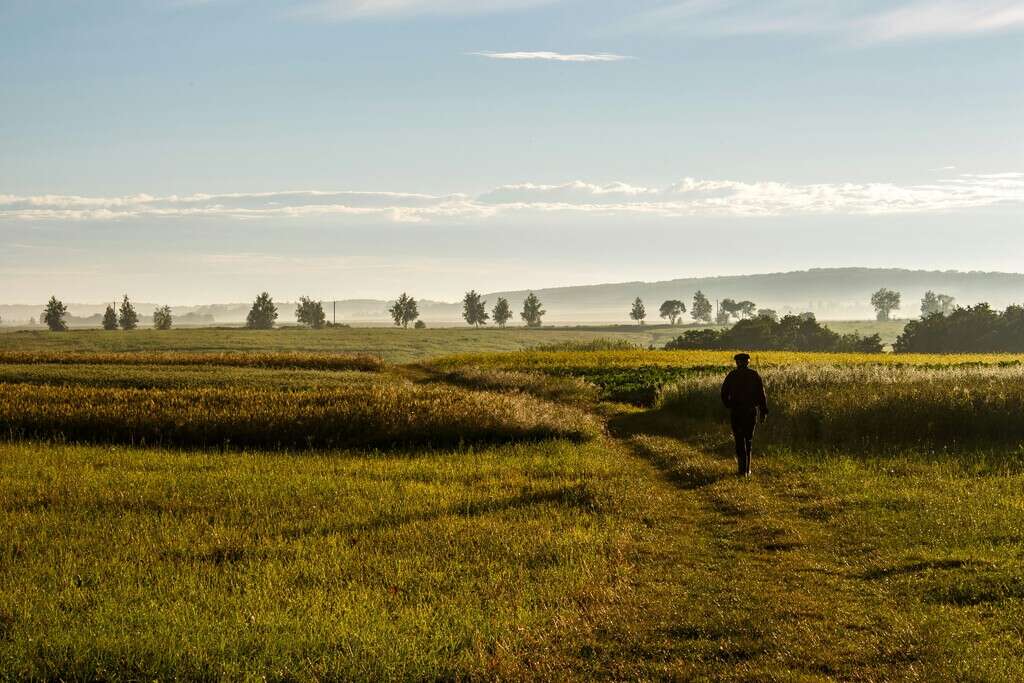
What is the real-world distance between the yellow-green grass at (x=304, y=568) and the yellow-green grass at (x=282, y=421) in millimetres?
5297

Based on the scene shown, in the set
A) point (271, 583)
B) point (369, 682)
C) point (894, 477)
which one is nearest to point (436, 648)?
point (369, 682)

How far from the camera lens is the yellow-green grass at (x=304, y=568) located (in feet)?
30.3

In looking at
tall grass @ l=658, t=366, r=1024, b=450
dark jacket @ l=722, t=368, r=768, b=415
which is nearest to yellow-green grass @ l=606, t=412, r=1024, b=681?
dark jacket @ l=722, t=368, r=768, b=415

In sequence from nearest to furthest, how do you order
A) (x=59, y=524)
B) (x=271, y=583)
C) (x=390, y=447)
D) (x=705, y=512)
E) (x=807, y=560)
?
1. (x=271, y=583)
2. (x=807, y=560)
3. (x=59, y=524)
4. (x=705, y=512)
5. (x=390, y=447)

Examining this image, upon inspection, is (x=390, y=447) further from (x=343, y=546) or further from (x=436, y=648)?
(x=436, y=648)

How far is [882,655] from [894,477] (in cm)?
1164

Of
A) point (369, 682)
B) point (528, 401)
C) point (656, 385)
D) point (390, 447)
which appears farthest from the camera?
point (656, 385)

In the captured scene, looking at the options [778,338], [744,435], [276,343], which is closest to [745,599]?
[744,435]

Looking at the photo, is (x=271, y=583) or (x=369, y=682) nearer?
(x=369, y=682)

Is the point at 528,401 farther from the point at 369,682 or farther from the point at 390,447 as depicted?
the point at 369,682

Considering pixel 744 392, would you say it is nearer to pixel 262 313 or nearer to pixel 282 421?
pixel 282 421

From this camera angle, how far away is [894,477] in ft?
66.3

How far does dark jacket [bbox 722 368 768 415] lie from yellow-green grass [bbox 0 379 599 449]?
291 inches

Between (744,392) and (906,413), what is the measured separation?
7.70 m
